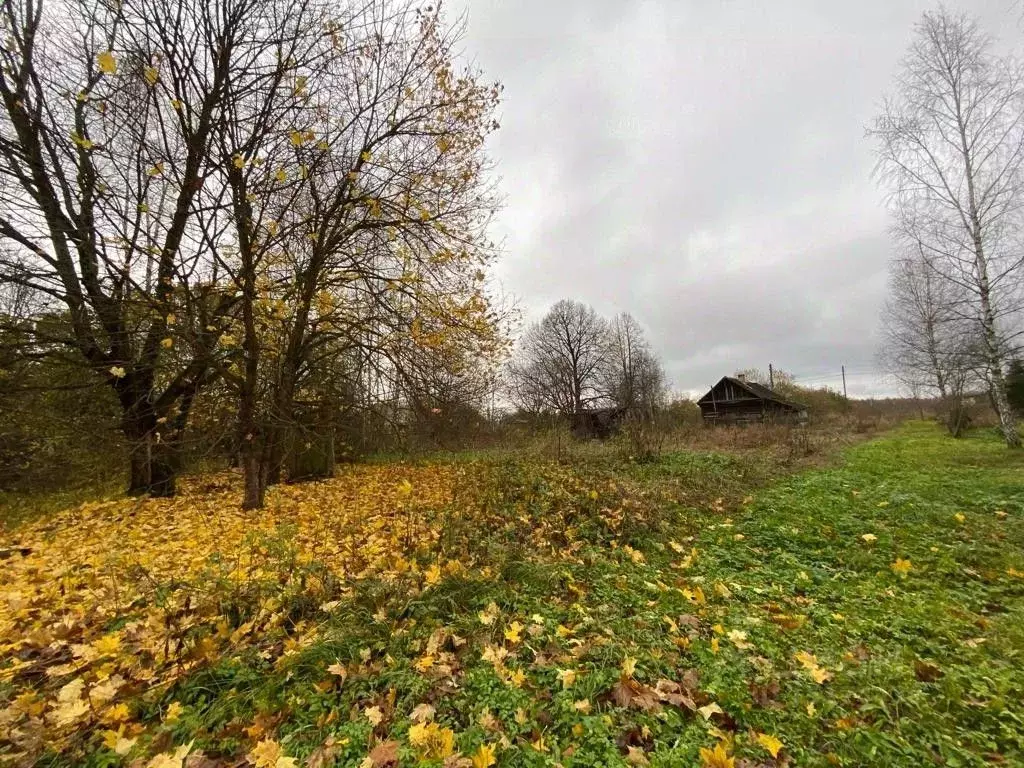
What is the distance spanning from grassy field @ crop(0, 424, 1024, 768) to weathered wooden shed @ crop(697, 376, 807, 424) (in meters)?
29.6

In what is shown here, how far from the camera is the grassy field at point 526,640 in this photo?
2346mm

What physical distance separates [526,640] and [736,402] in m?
37.0

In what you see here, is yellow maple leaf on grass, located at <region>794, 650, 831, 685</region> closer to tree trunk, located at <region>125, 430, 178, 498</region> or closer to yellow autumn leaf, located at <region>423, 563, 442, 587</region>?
yellow autumn leaf, located at <region>423, 563, 442, 587</region>

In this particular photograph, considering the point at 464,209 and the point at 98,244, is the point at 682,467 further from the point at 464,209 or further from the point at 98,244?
the point at 98,244

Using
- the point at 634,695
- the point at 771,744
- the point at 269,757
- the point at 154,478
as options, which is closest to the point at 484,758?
the point at 634,695

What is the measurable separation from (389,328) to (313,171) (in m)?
2.96

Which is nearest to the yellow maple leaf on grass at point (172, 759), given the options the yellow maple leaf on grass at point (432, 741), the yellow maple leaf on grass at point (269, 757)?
the yellow maple leaf on grass at point (269, 757)

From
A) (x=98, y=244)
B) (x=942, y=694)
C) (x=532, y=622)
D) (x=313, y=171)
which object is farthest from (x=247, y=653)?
(x=313, y=171)

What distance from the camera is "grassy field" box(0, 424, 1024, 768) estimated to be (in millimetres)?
2346

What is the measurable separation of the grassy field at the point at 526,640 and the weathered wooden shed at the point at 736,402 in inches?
1163

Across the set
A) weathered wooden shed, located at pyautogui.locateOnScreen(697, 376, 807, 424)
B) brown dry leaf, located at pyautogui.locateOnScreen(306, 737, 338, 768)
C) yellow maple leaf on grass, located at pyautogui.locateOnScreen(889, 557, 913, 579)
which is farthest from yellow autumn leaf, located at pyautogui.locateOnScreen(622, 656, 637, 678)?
weathered wooden shed, located at pyautogui.locateOnScreen(697, 376, 807, 424)

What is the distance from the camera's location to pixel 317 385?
9.70m

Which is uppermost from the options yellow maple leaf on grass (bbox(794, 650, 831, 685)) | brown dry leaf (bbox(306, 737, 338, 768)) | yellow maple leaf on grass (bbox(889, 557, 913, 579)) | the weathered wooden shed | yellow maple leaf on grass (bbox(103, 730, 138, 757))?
the weathered wooden shed

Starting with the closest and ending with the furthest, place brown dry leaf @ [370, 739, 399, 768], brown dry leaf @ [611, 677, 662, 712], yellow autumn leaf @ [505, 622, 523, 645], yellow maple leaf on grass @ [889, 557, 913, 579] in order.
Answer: brown dry leaf @ [370, 739, 399, 768] → brown dry leaf @ [611, 677, 662, 712] → yellow autumn leaf @ [505, 622, 523, 645] → yellow maple leaf on grass @ [889, 557, 913, 579]
